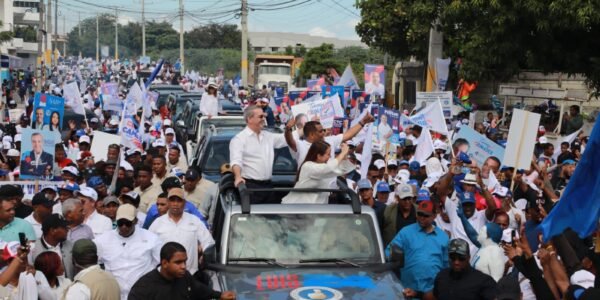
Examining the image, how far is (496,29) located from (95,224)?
12.5 meters

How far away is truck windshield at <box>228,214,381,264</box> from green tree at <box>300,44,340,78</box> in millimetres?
49615

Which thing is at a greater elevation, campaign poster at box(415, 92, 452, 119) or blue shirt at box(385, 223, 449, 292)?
campaign poster at box(415, 92, 452, 119)

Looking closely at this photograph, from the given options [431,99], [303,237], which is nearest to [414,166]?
[431,99]

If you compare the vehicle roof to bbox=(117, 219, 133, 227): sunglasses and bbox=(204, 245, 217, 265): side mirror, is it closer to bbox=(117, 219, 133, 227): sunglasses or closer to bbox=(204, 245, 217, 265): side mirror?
bbox=(204, 245, 217, 265): side mirror

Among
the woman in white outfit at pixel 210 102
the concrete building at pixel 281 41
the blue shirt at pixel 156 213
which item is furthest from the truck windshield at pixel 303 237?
the concrete building at pixel 281 41

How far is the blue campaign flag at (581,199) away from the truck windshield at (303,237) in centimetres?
192

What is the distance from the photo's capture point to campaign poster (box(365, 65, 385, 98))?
27.9 metres

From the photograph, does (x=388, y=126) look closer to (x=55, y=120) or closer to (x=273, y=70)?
(x=55, y=120)

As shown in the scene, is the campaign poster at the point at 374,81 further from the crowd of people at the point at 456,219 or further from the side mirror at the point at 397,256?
the side mirror at the point at 397,256

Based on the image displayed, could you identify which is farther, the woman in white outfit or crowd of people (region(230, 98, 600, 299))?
the woman in white outfit

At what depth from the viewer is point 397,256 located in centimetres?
802

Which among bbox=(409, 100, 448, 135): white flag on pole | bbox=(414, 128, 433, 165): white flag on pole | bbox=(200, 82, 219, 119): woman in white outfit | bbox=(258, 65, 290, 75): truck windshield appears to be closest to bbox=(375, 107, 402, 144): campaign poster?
bbox=(409, 100, 448, 135): white flag on pole

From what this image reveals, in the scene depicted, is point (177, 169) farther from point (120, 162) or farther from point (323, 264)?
point (323, 264)

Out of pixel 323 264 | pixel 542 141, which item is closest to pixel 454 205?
pixel 323 264
